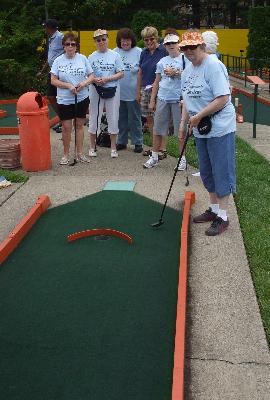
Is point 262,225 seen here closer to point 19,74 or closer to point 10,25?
point 19,74

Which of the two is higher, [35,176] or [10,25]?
[10,25]

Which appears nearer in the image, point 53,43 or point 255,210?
point 255,210

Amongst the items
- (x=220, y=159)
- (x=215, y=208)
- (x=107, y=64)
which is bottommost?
(x=215, y=208)

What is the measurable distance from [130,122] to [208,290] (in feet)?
15.4

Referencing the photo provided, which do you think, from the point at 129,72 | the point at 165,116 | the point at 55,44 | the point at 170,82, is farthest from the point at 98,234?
the point at 55,44

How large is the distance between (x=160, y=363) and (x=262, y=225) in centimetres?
250

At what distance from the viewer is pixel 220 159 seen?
16.4 feet

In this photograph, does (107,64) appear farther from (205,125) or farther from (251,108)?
(251,108)

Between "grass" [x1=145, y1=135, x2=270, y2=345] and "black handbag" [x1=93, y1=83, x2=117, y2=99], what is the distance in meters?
1.23

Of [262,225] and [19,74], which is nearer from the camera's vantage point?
[262,225]

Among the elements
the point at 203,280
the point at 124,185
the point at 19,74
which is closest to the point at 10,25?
the point at 19,74

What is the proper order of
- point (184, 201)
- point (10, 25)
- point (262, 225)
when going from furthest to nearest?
point (10, 25), point (184, 201), point (262, 225)

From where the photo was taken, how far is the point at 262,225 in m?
5.40

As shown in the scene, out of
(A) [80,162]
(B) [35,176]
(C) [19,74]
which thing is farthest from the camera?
(C) [19,74]
